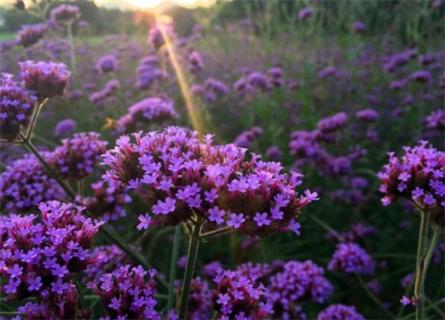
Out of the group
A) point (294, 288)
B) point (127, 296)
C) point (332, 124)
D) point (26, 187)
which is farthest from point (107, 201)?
point (332, 124)

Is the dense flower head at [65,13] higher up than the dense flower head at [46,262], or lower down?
higher up

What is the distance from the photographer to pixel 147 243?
4617 mm

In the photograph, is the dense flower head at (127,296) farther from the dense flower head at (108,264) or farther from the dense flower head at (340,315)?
the dense flower head at (340,315)

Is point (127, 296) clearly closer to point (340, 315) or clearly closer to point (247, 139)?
point (340, 315)

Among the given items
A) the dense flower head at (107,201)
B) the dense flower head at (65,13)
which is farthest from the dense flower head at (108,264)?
the dense flower head at (65,13)

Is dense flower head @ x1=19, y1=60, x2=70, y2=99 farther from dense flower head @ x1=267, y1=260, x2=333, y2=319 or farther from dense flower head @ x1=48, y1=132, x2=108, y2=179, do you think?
dense flower head @ x1=267, y1=260, x2=333, y2=319

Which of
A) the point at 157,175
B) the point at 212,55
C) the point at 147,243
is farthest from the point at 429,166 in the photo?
the point at 212,55

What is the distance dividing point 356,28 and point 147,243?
5.16 metres

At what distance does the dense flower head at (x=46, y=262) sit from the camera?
1.68 metres

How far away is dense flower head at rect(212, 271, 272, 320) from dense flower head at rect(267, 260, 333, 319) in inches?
43.6

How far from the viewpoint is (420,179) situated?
225cm

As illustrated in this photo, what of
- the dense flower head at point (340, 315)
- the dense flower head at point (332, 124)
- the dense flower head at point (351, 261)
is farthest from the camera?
the dense flower head at point (332, 124)

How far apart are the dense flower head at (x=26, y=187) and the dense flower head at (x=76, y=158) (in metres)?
0.11

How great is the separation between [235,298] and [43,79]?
1740mm
